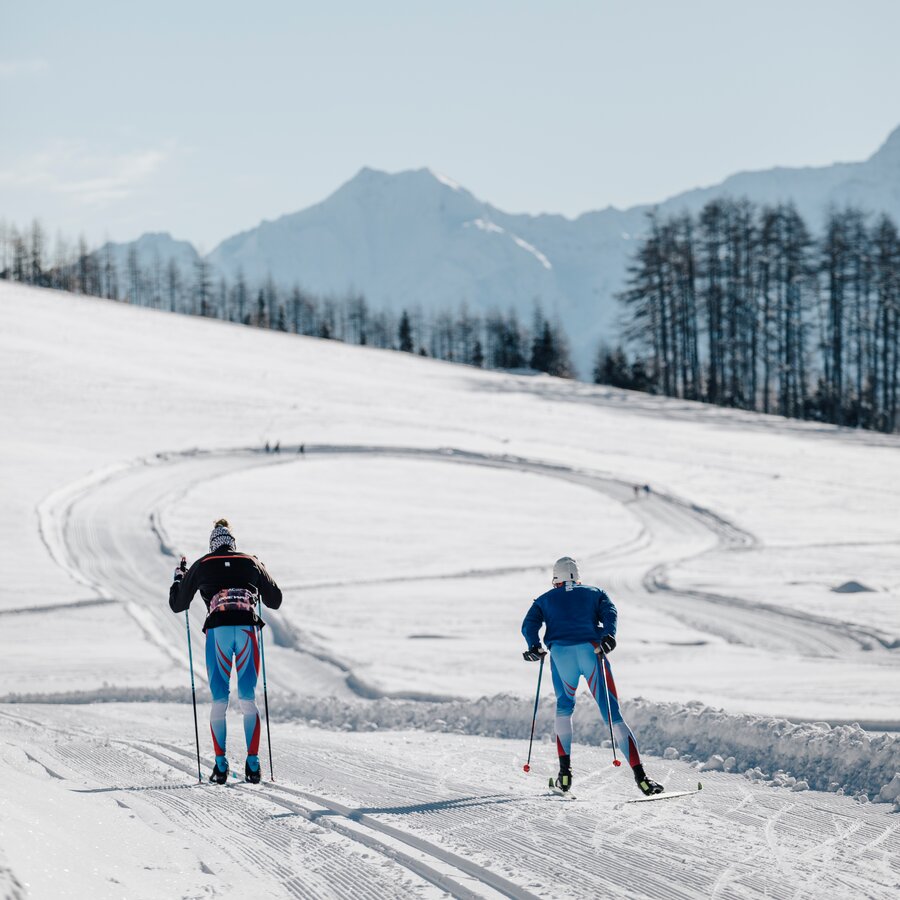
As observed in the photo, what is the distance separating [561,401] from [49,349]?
27.8m

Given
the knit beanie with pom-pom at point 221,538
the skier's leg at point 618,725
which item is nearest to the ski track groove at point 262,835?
the knit beanie with pom-pom at point 221,538

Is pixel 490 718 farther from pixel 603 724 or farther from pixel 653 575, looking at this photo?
pixel 653 575

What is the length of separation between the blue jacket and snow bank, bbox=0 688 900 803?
174 centimetres

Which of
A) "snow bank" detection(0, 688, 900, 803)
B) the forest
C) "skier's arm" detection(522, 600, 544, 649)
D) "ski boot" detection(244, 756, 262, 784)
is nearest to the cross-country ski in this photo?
"snow bank" detection(0, 688, 900, 803)

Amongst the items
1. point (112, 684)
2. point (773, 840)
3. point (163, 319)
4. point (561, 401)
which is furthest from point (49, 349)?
point (773, 840)

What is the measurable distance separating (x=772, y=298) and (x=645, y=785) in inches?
2763

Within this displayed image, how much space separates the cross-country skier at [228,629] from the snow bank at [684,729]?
134 inches

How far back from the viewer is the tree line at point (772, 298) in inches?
2717

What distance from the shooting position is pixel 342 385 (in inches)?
2281

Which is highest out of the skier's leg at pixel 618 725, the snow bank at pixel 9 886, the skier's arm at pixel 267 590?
the skier's arm at pixel 267 590

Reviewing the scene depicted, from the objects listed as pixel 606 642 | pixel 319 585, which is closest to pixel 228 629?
pixel 606 642

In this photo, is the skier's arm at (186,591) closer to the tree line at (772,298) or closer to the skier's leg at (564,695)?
the skier's leg at (564,695)

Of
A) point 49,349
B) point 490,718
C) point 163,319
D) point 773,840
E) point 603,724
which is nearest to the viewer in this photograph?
point 773,840

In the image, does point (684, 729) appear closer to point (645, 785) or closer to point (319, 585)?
point (645, 785)
